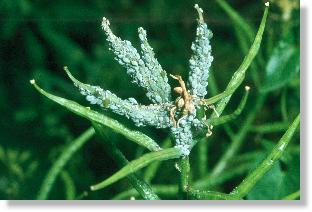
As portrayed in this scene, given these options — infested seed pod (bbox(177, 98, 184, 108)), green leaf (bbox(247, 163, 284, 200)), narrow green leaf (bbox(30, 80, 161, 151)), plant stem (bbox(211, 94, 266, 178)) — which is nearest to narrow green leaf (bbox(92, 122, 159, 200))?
narrow green leaf (bbox(30, 80, 161, 151))

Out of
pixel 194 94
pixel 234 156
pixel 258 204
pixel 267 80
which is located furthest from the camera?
pixel 234 156

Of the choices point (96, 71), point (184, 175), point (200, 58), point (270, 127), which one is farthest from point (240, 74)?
point (96, 71)

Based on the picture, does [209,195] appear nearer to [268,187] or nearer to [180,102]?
[180,102]

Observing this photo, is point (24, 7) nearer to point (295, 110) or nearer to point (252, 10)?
point (252, 10)

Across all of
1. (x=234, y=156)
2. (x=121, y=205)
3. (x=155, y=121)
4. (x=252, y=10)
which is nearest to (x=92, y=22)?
(x=252, y=10)

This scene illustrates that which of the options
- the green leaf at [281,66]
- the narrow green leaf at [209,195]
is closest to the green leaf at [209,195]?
the narrow green leaf at [209,195]

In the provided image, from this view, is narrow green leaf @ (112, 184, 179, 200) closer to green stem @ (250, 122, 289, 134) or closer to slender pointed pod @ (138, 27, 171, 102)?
green stem @ (250, 122, 289, 134)
